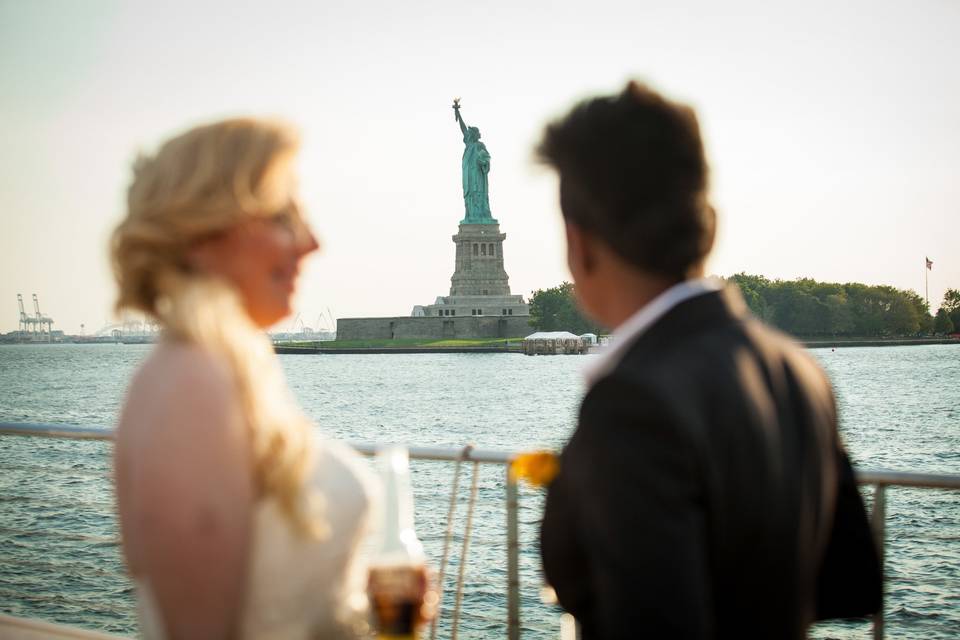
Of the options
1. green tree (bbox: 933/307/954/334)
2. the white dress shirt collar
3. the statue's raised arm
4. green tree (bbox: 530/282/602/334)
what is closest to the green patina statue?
the statue's raised arm

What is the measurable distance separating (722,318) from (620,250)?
24 cm

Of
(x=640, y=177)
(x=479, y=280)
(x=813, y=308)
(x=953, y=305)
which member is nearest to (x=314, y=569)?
(x=640, y=177)

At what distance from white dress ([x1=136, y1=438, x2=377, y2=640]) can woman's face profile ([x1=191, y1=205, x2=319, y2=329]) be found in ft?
1.11

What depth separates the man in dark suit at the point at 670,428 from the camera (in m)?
1.41

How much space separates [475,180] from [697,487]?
7929 centimetres

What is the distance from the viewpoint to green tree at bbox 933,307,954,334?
136m

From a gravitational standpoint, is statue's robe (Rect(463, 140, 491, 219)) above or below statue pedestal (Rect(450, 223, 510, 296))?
above

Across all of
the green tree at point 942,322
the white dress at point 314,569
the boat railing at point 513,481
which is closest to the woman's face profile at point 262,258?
the white dress at point 314,569

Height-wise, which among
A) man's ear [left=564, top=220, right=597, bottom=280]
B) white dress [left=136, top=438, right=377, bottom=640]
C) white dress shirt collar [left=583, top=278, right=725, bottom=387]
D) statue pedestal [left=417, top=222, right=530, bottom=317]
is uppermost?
statue pedestal [left=417, top=222, right=530, bottom=317]

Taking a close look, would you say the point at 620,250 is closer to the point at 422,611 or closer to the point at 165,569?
the point at 422,611

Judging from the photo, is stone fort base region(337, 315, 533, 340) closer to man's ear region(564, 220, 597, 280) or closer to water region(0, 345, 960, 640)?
water region(0, 345, 960, 640)

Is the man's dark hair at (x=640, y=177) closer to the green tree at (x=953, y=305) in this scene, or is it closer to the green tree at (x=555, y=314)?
the green tree at (x=555, y=314)

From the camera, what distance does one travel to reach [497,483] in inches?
763

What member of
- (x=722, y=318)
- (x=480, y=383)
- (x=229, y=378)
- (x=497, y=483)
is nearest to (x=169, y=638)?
(x=229, y=378)
